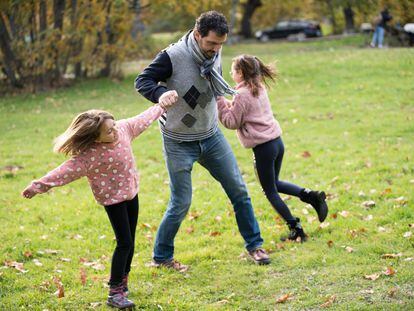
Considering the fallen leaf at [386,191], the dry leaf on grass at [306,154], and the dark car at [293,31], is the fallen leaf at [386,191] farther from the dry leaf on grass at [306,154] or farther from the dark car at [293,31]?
the dark car at [293,31]

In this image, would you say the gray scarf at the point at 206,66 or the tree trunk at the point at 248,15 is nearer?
the gray scarf at the point at 206,66

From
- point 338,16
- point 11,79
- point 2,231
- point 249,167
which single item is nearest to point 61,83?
point 11,79

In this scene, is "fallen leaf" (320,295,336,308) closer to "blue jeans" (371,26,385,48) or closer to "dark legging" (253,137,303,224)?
"dark legging" (253,137,303,224)

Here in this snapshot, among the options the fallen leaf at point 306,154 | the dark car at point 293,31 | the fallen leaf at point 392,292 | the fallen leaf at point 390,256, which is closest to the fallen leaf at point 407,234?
the fallen leaf at point 390,256

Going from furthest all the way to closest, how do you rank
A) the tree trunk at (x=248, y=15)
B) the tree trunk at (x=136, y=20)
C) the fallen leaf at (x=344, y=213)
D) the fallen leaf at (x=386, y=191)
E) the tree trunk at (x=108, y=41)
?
the tree trunk at (x=248, y=15)
the tree trunk at (x=136, y=20)
the tree trunk at (x=108, y=41)
the fallen leaf at (x=386, y=191)
the fallen leaf at (x=344, y=213)

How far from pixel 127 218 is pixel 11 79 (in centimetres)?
1484

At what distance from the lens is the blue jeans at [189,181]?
5492 millimetres

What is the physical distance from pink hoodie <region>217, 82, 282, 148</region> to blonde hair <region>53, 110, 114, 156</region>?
1.60 metres

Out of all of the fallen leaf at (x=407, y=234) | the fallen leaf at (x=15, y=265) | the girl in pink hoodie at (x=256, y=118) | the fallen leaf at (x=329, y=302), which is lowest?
the fallen leaf at (x=15, y=265)

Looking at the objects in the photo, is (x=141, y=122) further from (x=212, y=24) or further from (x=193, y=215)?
(x=193, y=215)

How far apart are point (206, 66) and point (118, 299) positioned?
202 cm

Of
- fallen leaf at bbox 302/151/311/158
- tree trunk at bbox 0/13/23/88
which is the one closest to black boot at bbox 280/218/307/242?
fallen leaf at bbox 302/151/311/158

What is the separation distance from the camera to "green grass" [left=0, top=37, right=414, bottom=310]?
16.9 ft

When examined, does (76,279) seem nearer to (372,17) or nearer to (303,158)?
(372,17)
